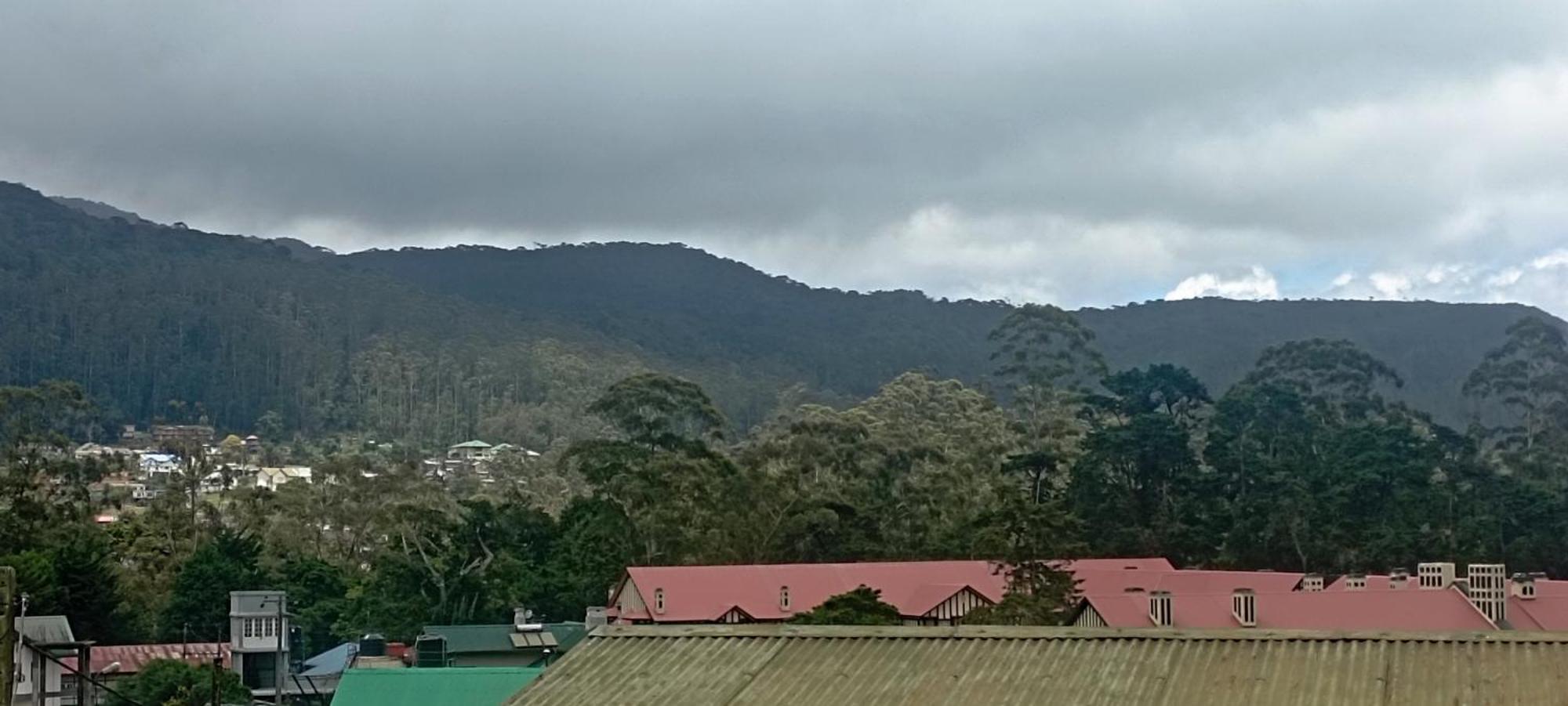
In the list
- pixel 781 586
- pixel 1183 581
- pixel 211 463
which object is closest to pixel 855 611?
pixel 781 586

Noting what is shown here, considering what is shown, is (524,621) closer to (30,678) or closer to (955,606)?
(955,606)

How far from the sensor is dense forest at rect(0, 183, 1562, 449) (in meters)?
144

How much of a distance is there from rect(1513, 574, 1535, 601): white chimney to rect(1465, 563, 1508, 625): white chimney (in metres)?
0.86

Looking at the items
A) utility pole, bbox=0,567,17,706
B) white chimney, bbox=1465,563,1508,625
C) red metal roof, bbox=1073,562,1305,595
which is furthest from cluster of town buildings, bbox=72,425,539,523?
utility pole, bbox=0,567,17,706

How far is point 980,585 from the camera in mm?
49219

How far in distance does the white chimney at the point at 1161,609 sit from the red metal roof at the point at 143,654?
2211 centimetres

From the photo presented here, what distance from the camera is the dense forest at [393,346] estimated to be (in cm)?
14350

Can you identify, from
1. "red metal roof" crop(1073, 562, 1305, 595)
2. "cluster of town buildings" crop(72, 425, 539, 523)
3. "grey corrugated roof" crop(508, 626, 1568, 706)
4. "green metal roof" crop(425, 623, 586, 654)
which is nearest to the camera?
"grey corrugated roof" crop(508, 626, 1568, 706)

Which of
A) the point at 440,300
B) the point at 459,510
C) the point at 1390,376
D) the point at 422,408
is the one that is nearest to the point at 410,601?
the point at 459,510

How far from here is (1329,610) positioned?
42438 mm

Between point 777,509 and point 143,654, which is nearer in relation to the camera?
point 143,654

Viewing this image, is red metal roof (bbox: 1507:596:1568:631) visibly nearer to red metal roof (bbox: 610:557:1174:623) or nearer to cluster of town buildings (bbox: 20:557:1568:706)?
red metal roof (bbox: 610:557:1174:623)

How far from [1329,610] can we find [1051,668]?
27205 mm

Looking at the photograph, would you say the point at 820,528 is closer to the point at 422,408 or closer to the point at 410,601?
the point at 410,601
